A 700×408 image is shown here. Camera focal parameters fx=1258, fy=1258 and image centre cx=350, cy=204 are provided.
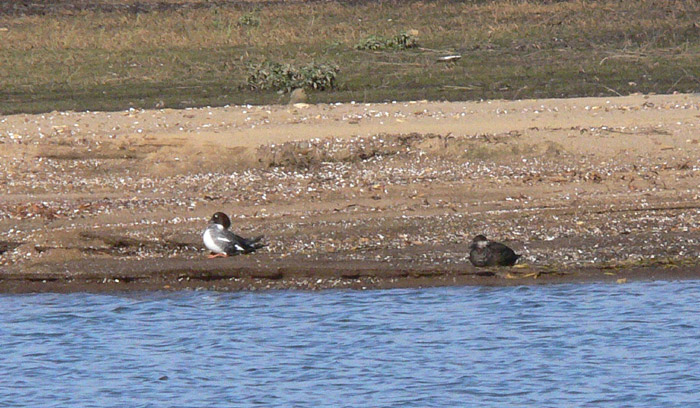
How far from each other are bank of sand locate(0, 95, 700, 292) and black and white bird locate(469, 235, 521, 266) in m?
0.20

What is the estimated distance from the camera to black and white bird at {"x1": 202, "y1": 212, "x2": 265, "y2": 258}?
9.96 meters

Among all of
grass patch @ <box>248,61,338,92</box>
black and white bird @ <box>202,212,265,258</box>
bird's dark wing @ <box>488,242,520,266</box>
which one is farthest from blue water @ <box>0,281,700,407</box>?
grass patch @ <box>248,61,338,92</box>

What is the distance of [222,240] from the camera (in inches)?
392

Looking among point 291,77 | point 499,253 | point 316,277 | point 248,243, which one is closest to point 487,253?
point 499,253

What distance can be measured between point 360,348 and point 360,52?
11847 millimetres

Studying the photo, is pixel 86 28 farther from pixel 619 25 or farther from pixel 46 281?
pixel 46 281

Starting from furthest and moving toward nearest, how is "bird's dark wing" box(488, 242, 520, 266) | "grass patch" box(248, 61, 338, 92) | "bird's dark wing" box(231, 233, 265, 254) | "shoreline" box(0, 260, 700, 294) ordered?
"grass patch" box(248, 61, 338, 92)
"bird's dark wing" box(231, 233, 265, 254)
"shoreline" box(0, 260, 700, 294)
"bird's dark wing" box(488, 242, 520, 266)

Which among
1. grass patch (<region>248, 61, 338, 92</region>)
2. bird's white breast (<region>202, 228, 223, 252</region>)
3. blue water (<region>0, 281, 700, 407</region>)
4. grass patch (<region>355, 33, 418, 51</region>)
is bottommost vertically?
blue water (<region>0, 281, 700, 407</region>)

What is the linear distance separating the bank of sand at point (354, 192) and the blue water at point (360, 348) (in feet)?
1.04

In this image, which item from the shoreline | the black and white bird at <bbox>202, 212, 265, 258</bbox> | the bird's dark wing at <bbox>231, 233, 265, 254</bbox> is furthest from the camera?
the bird's dark wing at <bbox>231, 233, 265, 254</bbox>

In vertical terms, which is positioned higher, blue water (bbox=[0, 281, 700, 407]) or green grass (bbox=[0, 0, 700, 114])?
green grass (bbox=[0, 0, 700, 114])

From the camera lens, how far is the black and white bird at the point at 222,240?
9961 mm

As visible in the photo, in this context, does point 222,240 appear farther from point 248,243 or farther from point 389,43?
point 389,43

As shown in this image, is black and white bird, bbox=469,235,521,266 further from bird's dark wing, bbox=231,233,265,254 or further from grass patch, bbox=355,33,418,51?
grass patch, bbox=355,33,418,51
